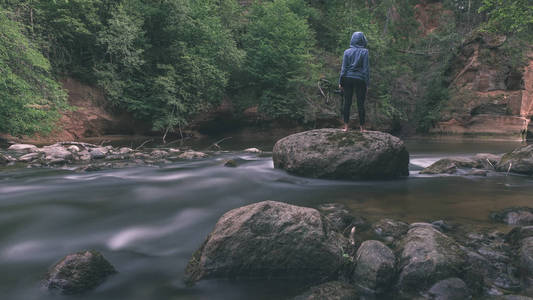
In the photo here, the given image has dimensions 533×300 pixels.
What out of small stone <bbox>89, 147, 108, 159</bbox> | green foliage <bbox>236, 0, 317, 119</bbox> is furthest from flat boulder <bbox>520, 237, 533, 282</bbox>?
green foliage <bbox>236, 0, 317, 119</bbox>

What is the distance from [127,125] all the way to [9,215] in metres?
16.6

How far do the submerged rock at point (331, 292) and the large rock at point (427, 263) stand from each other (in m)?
0.50

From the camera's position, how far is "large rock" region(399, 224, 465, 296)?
2.64 metres

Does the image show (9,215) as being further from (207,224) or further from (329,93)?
(329,93)

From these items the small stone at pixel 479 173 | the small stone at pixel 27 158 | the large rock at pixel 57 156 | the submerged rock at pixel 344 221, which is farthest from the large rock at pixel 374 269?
the small stone at pixel 27 158

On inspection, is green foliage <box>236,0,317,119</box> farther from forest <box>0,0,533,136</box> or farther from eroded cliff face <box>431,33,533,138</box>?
eroded cliff face <box>431,33,533,138</box>

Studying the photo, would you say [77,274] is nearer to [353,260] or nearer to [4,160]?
[353,260]

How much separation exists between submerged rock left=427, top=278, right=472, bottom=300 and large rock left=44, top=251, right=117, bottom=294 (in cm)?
293

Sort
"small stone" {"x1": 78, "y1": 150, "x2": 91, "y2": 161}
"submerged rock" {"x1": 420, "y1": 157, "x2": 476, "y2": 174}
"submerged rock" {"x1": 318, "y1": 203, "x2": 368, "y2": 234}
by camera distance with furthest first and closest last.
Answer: "small stone" {"x1": 78, "y1": 150, "x2": 91, "y2": 161} < "submerged rock" {"x1": 420, "y1": 157, "x2": 476, "y2": 174} < "submerged rock" {"x1": 318, "y1": 203, "x2": 368, "y2": 234}

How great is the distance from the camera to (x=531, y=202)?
497 cm

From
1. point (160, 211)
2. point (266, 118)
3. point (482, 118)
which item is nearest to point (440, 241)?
point (160, 211)

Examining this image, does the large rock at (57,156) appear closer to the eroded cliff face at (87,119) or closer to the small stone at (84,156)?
the small stone at (84,156)

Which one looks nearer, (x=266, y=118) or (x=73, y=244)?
(x=73, y=244)

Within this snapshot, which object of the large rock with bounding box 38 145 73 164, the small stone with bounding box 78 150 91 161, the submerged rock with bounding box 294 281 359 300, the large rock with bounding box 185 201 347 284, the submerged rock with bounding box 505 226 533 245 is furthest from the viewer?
the small stone with bounding box 78 150 91 161
